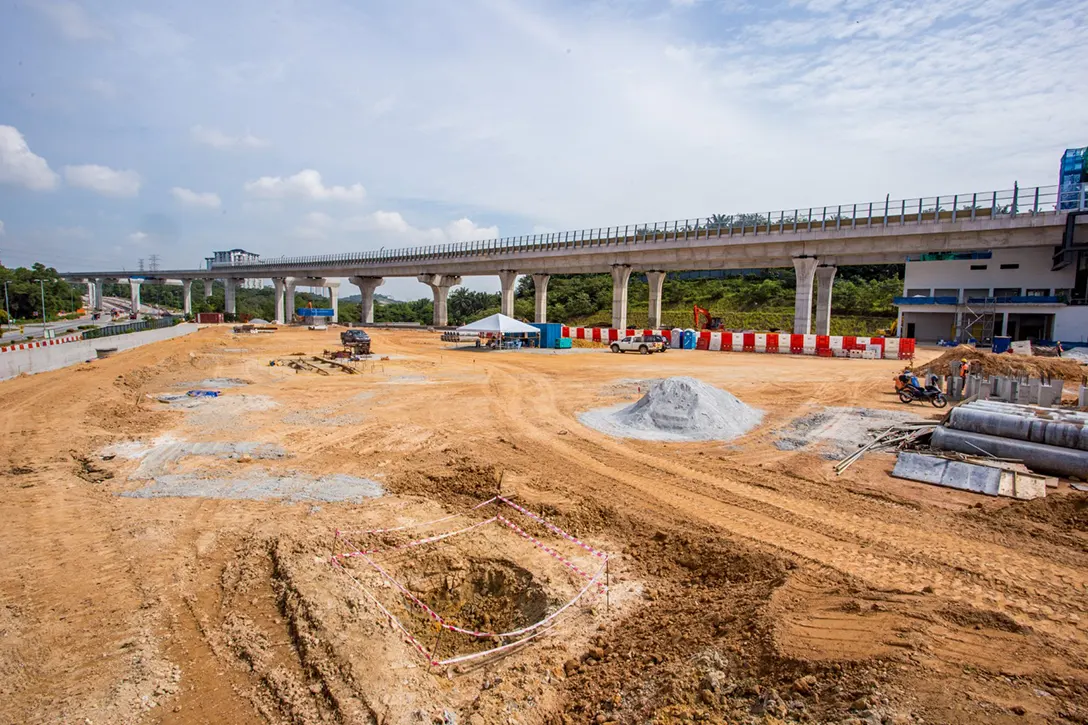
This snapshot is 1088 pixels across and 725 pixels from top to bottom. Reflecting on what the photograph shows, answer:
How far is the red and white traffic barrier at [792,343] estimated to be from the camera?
37750 millimetres

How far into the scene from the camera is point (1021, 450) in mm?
12000

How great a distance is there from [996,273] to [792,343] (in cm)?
1778

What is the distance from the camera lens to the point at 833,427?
54.1 ft

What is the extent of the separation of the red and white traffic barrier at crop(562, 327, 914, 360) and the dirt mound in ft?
43.9

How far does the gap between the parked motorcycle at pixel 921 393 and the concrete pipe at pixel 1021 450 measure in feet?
23.2

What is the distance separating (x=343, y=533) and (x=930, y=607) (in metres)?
7.86

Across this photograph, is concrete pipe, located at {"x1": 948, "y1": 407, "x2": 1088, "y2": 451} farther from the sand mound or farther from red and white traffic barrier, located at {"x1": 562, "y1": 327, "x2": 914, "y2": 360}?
red and white traffic barrier, located at {"x1": 562, "y1": 327, "x2": 914, "y2": 360}

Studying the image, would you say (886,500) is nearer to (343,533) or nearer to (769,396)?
(343,533)

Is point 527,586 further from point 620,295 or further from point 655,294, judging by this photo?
point 620,295

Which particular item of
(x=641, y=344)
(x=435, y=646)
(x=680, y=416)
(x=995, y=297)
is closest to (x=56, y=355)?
(x=680, y=416)

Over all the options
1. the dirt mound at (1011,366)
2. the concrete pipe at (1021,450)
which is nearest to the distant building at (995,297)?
the dirt mound at (1011,366)

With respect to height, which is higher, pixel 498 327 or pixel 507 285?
pixel 507 285

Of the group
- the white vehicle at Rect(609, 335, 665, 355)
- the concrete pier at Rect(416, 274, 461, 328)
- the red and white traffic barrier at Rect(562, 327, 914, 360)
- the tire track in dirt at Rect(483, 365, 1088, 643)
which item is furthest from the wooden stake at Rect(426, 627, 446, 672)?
the concrete pier at Rect(416, 274, 461, 328)

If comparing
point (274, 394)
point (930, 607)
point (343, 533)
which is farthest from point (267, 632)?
point (274, 394)
